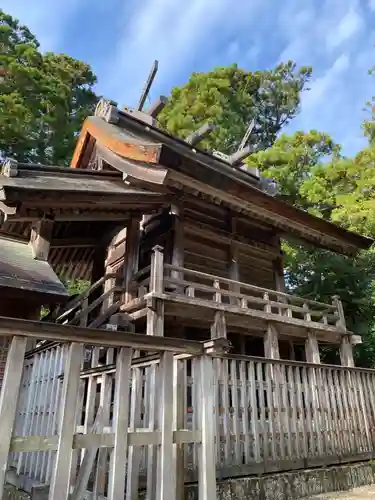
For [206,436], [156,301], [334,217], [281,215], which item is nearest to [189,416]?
[156,301]

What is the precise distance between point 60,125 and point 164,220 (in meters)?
17.1

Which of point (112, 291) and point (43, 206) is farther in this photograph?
point (112, 291)

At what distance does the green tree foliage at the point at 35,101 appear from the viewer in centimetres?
2120

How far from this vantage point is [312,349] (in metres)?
10.3

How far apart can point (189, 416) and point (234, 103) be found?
87.4 ft

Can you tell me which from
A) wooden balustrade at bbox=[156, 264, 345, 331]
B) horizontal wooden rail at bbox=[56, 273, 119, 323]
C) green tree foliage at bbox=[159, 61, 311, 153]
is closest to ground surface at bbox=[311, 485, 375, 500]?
wooden balustrade at bbox=[156, 264, 345, 331]

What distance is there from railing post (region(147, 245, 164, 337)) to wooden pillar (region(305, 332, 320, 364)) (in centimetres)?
472

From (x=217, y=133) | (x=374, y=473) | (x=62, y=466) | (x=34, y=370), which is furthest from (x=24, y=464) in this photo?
(x=217, y=133)

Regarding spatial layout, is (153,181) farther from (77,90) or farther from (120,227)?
(77,90)

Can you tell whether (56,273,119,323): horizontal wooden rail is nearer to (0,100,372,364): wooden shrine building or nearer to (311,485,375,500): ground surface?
(0,100,372,364): wooden shrine building

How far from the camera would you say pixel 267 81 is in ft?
103

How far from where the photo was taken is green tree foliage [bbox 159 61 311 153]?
25.8 metres

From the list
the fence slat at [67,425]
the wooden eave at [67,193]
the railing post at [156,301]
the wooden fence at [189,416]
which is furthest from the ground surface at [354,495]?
the wooden eave at [67,193]

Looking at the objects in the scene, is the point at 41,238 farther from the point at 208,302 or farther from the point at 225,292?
the point at 225,292
